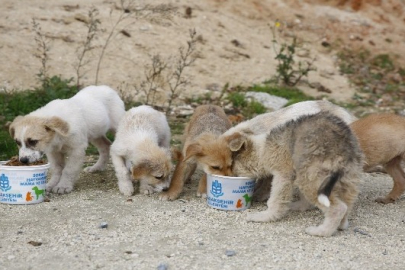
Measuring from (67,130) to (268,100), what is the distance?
6.11 m

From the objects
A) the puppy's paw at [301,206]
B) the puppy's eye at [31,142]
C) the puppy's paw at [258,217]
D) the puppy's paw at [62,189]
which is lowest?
the puppy's paw at [62,189]

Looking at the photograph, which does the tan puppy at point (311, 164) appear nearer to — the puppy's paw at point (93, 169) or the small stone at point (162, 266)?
the small stone at point (162, 266)

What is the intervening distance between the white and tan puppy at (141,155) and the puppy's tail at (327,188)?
1.93m

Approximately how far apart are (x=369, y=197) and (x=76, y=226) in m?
3.58

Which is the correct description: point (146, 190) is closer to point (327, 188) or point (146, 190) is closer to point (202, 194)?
point (202, 194)

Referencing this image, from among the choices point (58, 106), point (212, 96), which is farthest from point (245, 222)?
point (212, 96)

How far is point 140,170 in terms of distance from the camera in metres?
6.44

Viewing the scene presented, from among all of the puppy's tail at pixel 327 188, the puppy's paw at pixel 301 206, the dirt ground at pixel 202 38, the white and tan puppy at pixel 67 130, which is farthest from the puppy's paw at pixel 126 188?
the dirt ground at pixel 202 38

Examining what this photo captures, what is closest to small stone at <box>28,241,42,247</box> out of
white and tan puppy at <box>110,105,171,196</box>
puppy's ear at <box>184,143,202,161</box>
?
white and tan puppy at <box>110,105,171,196</box>

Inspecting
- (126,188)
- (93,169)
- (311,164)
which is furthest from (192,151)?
(93,169)

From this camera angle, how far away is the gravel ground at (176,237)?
4.86 metres


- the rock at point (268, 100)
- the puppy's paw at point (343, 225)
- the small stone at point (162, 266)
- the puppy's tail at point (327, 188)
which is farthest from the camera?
the rock at point (268, 100)

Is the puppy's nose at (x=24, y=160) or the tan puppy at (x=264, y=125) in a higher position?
the tan puppy at (x=264, y=125)

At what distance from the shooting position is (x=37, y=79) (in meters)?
10.9
